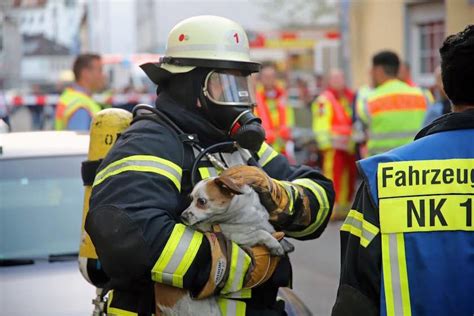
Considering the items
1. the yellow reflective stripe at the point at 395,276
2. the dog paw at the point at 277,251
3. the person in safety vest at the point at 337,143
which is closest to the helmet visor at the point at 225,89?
the dog paw at the point at 277,251

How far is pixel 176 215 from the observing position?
2.93 m

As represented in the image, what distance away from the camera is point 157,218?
2.81m

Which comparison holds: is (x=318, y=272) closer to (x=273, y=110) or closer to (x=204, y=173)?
(x=273, y=110)

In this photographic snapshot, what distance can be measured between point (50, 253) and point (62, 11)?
23553 mm

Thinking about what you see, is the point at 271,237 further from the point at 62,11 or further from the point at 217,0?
the point at 217,0

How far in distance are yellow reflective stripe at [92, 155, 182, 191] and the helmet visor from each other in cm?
31

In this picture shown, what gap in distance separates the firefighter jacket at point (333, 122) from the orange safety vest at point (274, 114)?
426mm

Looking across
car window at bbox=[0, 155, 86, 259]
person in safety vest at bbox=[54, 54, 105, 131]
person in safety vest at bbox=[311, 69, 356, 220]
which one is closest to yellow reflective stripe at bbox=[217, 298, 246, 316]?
car window at bbox=[0, 155, 86, 259]

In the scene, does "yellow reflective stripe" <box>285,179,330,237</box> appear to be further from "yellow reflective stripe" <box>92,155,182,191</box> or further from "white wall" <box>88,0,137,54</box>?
"white wall" <box>88,0,137,54</box>

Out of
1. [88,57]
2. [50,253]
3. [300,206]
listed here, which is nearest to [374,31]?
[88,57]

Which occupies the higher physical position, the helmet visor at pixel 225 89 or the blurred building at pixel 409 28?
the blurred building at pixel 409 28

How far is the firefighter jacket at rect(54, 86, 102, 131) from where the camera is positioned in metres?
7.82

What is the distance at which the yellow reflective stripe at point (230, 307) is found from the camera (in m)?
2.94

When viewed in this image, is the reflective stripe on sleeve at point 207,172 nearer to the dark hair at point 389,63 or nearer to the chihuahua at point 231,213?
the chihuahua at point 231,213
